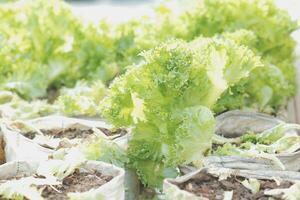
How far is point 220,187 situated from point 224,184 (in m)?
0.02

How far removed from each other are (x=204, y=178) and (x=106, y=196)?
0.38 metres

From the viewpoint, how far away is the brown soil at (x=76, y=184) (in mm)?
2523

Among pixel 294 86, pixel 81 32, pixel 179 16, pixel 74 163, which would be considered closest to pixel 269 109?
pixel 294 86

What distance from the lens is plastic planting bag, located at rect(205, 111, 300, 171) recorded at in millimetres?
2934

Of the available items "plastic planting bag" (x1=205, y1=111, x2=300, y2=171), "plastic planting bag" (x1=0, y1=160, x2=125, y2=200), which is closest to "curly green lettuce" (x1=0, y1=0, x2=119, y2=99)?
"plastic planting bag" (x1=205, y1=111, x2=300, y2=171)

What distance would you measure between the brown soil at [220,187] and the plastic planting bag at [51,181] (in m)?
0.23

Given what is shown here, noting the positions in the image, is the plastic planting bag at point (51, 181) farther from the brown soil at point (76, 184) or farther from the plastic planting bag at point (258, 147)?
the plastic planting bag at point (258, 147)

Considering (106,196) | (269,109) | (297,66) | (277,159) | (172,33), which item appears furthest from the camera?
(297,66)

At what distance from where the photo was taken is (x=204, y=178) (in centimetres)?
267

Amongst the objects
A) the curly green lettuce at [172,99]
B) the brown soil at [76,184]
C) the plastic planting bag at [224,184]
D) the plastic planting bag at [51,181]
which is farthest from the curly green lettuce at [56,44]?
the plastic planting bag at [224,184]

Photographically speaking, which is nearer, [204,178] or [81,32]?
[204,178]

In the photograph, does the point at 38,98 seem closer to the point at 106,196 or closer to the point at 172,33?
the point at 172,33

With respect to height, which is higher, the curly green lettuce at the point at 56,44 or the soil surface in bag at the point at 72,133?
the curly green lettuce at the point at 56,44

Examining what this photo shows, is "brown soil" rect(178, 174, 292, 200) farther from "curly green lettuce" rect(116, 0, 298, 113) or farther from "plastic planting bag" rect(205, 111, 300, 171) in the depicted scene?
"curly green lettuce" rect(116, 0, 298, 113)
